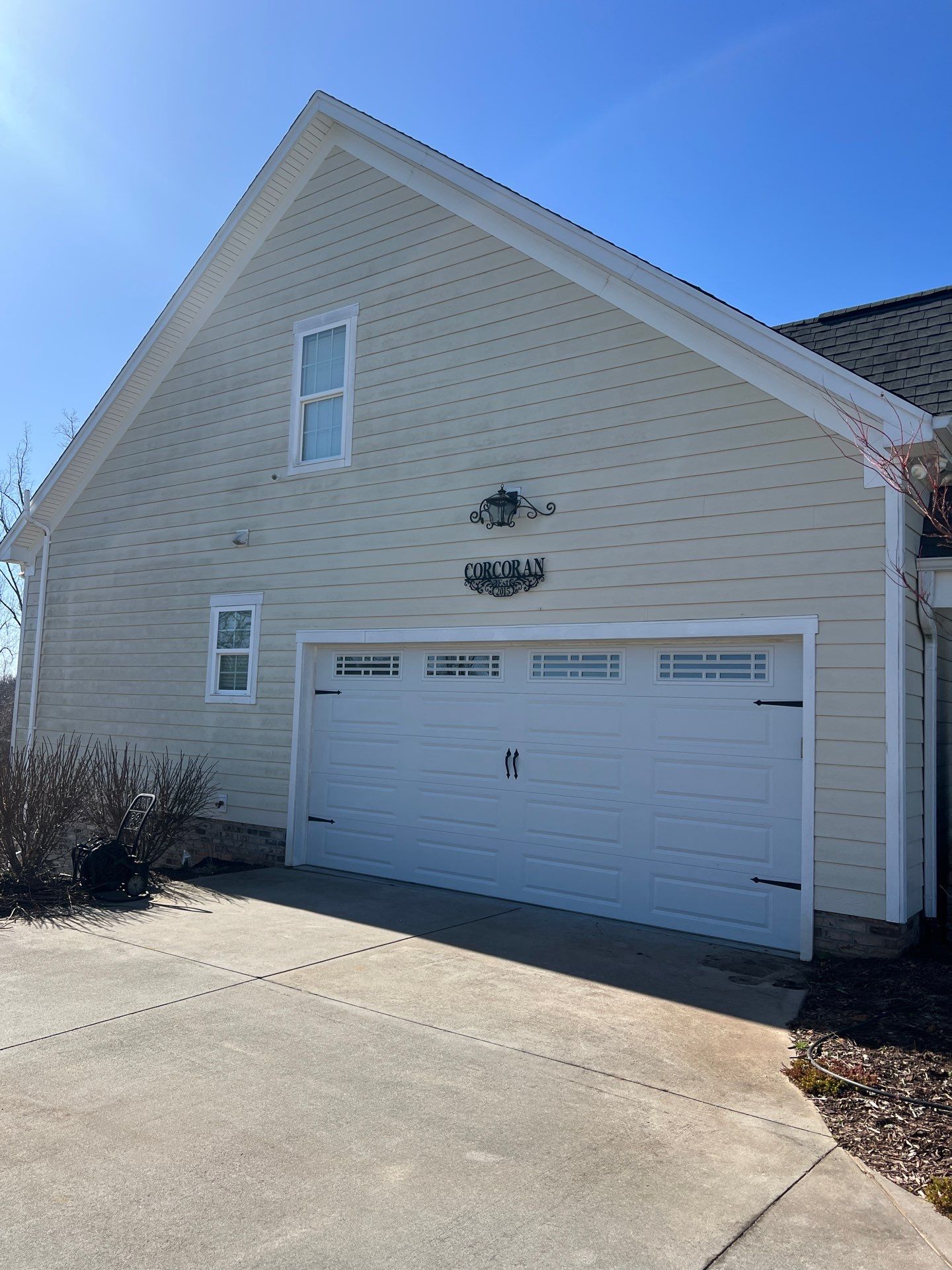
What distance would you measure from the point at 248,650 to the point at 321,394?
9.44ft

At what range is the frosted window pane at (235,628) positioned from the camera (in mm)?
10523

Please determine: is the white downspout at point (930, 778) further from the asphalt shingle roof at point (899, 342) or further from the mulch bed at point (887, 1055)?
the asphalt shingle roof at point (899, 342)

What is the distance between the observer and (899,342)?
26.9ft

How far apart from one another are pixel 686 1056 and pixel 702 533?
3861mm

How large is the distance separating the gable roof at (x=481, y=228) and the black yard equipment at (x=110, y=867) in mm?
5931

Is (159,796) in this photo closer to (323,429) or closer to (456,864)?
(456,864)

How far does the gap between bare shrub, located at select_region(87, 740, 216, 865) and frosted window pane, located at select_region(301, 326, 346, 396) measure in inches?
169

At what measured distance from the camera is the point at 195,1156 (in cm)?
340

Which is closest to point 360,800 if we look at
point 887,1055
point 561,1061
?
point 561,1061

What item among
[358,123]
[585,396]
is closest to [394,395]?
[585,396]

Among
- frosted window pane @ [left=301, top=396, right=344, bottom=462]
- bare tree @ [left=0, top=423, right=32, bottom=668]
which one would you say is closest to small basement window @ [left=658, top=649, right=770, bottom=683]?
frosted window pane @ [left=301, top=396, right=344, bottom=462]

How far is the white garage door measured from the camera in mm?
6898

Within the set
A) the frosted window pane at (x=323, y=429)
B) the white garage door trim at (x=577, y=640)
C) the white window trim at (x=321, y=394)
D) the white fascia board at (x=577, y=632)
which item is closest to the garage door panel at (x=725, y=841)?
the white garage door trim at (x=577, y=640)

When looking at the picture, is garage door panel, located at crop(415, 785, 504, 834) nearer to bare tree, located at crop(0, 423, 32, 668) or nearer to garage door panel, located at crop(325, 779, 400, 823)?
garage door panel, located at crop(325, 779, 400, 823)
